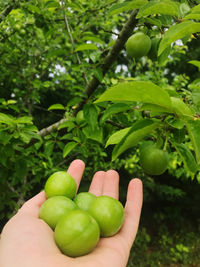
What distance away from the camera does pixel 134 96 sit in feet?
3.15

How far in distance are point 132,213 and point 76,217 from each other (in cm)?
58

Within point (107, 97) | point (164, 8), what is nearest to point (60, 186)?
point (107, 97)

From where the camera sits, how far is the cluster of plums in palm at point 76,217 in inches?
56.7

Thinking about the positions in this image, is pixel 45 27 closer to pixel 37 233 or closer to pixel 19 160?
pixel 19 160

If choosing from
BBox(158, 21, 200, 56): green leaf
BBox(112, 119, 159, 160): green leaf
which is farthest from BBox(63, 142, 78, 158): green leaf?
BBox(158, 21, 200, 56): green leaf

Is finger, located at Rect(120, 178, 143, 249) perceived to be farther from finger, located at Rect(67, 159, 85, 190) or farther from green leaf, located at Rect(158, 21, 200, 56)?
green leaf, located at Rect(158, 21, 200, 56)

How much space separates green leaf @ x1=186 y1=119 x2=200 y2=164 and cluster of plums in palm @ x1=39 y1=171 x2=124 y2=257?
2.58ft

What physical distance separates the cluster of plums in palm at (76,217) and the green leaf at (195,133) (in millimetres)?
788

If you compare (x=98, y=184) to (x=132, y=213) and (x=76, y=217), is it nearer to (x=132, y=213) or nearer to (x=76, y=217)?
(x=132, y=213)

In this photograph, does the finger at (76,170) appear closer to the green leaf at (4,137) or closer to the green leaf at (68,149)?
the green leaf at (68,149)

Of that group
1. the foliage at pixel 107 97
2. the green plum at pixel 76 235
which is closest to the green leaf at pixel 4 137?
the foliage at pixel 107 97

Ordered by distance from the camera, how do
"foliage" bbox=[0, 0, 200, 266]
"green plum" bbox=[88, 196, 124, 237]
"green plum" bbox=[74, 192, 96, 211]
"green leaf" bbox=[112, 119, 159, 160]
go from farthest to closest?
1. "green plum" bbox=[74, 192, 96, 211]
2. "green plum" bbox=[88, 196, 124, 237]
3. "green leaf" bbox=[112, 119, 159, 160]
4. "foliage" bbox=[0, 0, 200, 266]

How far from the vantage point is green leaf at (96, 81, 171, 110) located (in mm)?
907

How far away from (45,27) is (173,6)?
Result: 191 cm
